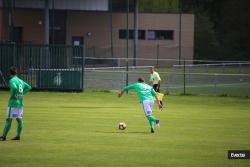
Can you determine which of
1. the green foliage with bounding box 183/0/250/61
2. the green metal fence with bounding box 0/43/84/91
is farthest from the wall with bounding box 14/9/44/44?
the green metal fence with bounding box 0/43/84/91

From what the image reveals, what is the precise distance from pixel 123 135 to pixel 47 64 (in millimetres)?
22064

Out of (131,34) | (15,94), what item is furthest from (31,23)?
(15,94)

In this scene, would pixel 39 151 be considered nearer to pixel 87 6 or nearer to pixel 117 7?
pixel 87 6

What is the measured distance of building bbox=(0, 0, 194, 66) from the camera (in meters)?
66.4

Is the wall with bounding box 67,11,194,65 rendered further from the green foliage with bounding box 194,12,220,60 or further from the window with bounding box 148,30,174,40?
the green foliage with bounding box 194,12,220,60

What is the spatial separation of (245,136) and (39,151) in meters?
6.99

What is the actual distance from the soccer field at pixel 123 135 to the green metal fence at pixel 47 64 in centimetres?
536

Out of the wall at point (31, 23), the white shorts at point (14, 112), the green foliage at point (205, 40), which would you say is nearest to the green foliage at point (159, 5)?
the green foliage at point (205, 40)

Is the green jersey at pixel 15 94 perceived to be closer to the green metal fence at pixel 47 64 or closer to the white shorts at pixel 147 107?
the white shorts at pixel 147 107

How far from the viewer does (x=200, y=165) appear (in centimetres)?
1656

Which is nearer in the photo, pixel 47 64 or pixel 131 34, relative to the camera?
pixel 47 64

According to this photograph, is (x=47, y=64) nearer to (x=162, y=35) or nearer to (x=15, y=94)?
(x=15, y=94)

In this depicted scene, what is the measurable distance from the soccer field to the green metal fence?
5.36 meters

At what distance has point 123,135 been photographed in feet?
74.6
